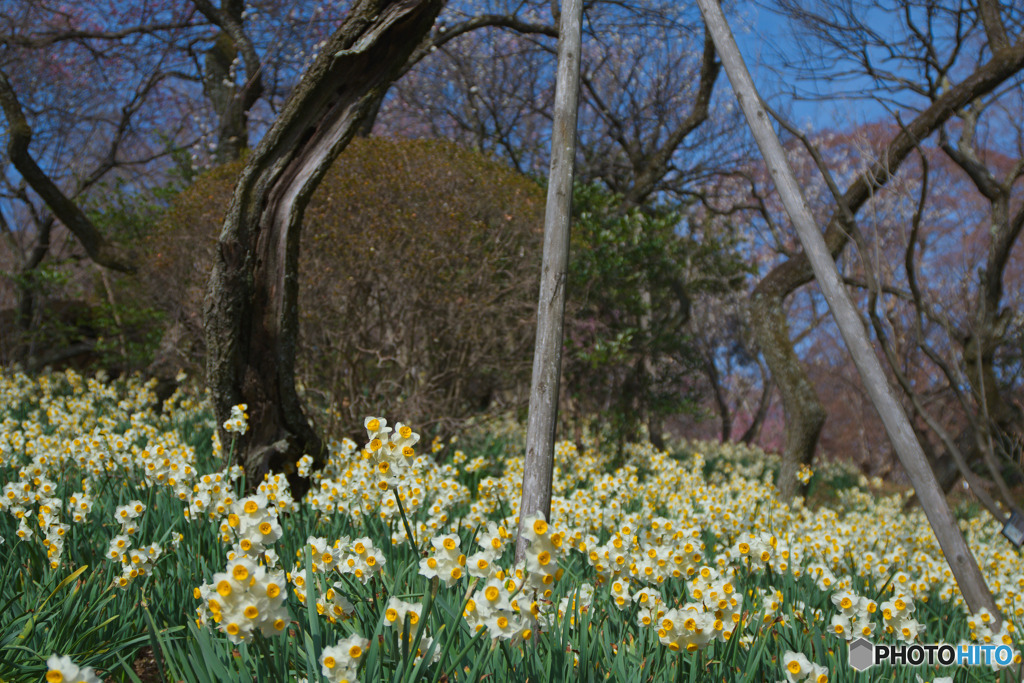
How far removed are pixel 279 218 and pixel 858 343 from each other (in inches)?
123

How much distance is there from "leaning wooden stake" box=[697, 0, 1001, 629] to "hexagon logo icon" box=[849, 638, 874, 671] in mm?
878

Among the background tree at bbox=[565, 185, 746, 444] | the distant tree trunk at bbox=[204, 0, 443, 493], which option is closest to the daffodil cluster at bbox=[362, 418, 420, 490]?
the distant tree trunk at bbox=[204, 0, 443, 493]

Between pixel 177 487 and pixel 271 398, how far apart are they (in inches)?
51.0

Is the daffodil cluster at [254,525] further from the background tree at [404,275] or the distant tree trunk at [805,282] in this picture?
the distant tree trunk at [805,282]

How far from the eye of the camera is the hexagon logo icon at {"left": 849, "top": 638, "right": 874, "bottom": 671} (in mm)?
2061

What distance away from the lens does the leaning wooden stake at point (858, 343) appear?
276cm

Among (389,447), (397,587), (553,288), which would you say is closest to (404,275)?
(553,288)

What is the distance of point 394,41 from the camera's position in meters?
3.95

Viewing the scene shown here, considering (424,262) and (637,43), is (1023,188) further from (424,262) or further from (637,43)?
(424,262)

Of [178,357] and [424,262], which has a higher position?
[424,262]

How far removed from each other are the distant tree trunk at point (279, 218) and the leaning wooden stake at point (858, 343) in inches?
70.1

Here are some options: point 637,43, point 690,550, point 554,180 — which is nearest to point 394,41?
point 554,180

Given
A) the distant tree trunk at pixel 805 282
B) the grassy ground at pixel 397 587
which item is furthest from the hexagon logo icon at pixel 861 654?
the distant tree trunk at pixel 805 282

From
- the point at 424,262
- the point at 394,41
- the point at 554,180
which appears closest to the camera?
the point at 554,180
